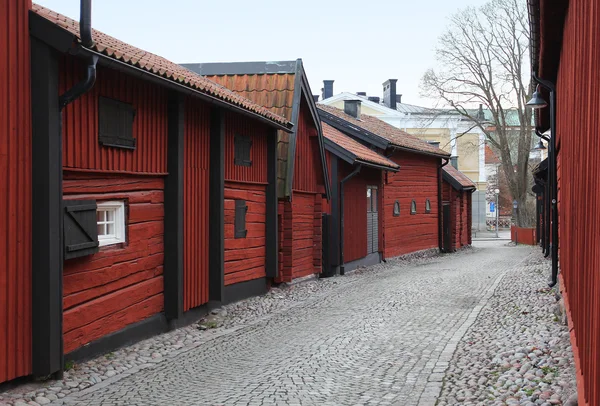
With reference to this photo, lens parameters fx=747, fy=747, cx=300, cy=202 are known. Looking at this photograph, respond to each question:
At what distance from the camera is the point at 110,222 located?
8391mm

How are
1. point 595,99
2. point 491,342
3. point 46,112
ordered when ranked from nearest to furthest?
1. point 595,99
2. point 46,112
3. point 491,342

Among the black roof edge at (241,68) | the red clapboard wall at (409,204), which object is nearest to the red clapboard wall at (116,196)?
the black roof edge at (241,68)

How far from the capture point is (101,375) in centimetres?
713

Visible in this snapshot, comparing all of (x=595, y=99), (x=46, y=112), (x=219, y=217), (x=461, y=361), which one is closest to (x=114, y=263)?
(x=46, y=112)

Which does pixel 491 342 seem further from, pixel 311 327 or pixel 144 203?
pixel 144 203

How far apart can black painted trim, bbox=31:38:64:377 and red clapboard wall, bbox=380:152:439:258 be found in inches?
688

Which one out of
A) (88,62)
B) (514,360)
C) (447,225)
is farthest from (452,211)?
(88,62)

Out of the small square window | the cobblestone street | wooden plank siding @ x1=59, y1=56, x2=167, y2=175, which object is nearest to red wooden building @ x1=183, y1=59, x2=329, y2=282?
the cobblestone street

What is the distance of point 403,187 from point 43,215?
795 inches

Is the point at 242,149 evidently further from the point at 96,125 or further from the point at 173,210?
the point at 96,125

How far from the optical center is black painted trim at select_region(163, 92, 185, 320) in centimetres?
962

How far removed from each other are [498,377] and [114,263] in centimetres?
423

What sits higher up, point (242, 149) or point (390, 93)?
point (390, 93)

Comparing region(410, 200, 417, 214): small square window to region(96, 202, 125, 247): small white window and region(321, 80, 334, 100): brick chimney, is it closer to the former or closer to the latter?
region(96, 202, 125, 247): small white window
